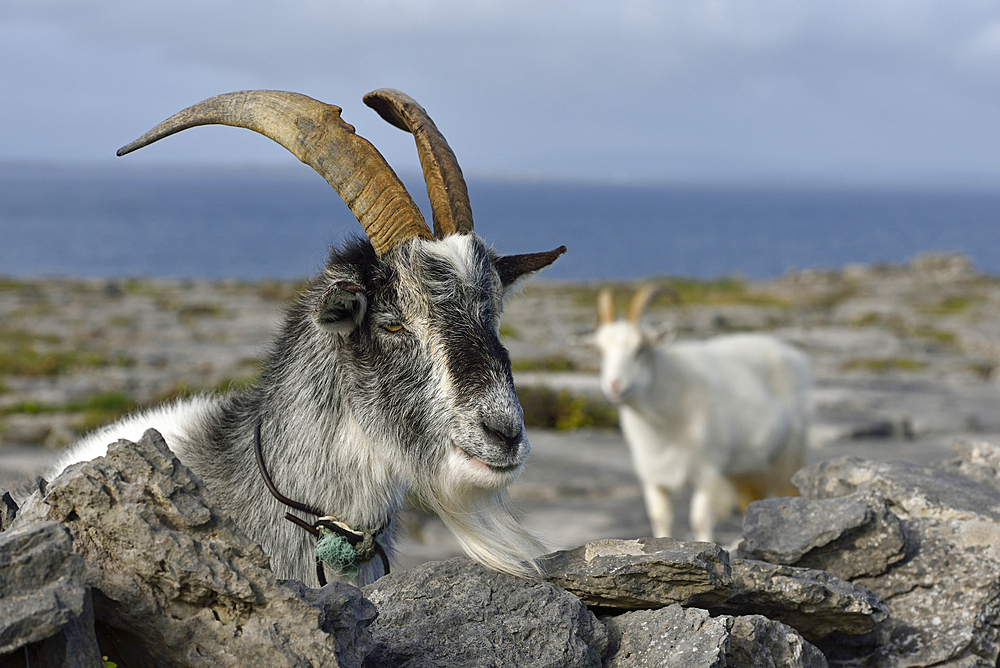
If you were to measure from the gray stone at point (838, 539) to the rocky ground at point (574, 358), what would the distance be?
3.44 ft

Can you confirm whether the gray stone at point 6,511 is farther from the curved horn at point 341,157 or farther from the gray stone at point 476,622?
the curved horn at point 341,157

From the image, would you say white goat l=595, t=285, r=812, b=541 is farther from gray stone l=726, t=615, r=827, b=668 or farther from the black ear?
gray stone l=726, t=615, r=827, b=668

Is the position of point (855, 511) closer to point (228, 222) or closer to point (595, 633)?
point (595, 633)

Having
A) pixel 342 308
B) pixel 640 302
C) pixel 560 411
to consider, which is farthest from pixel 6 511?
pixel 560 411

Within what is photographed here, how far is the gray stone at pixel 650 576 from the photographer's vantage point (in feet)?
10.2

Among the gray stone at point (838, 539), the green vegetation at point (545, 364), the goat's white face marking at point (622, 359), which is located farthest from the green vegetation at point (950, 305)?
the gray stone at point (838, 539)

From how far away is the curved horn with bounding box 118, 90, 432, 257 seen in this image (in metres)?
3.34

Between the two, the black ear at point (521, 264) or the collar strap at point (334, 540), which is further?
the black ear at point (521, 264)

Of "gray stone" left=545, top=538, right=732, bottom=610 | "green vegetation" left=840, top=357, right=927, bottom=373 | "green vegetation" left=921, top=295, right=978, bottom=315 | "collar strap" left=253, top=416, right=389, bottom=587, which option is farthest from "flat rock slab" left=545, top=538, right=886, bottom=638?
"green vegetation" left=921, top=295, right=978, bottom=315

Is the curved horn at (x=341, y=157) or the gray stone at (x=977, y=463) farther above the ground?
the curved horn at (x=341, y=157)

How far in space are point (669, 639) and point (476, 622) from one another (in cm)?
69

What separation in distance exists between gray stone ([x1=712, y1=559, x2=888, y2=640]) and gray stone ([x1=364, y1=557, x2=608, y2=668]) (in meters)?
0.74

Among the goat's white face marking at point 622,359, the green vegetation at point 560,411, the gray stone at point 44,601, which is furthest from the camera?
the green vegetation at point 560,411

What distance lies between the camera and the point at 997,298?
3531 centimetres
